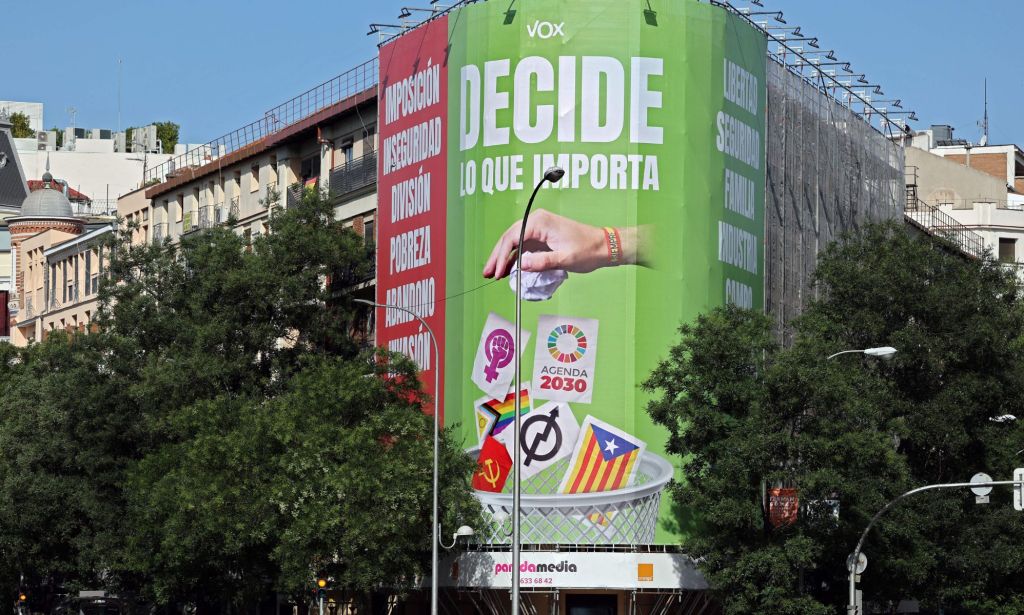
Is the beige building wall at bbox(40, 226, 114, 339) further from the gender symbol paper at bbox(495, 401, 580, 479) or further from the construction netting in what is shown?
the gender symbol paper at bbox(495, 401, 580, 479)

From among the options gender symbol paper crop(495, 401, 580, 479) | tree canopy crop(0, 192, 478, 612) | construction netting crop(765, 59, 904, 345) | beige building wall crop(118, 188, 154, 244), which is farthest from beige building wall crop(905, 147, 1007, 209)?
gender symbol paper crop(495, 401, 580, 479)

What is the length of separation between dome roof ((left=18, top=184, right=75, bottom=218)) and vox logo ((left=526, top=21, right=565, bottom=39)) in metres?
56.9

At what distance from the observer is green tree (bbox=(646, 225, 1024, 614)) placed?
5428 centimetres

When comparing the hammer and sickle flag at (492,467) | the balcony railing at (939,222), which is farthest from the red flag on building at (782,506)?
the balcony railing at (939,222)

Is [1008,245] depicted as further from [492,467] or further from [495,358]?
[492,467]

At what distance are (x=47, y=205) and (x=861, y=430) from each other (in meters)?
71.4

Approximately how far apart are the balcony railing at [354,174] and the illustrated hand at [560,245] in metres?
11.0

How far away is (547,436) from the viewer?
204 ft

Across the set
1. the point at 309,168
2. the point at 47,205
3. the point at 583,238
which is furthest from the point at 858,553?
the point at 47,205

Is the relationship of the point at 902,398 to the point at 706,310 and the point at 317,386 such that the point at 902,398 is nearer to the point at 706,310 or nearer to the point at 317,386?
the point at 706,310

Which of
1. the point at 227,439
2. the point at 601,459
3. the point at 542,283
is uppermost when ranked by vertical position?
the point at 542,283

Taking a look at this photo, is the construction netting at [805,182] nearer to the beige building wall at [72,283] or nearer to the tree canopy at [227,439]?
the tree canopy at [227,439]

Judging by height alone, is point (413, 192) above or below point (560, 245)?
above

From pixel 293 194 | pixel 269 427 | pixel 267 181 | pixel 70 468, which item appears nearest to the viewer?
pixel 269 427
